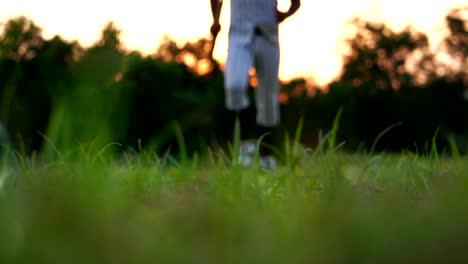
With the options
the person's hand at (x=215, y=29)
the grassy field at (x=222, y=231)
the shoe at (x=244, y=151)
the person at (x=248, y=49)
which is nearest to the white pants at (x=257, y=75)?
the person at (x=248, y=49)

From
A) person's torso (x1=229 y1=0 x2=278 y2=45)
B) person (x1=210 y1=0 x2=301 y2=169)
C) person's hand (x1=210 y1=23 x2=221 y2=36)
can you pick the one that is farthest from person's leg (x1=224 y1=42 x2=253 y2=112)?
person's hand (x1=210 y1=23 x2=221 y2=36)

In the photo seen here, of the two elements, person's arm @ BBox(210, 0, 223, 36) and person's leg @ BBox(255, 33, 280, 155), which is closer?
person's arm @ BBox(210, 0, 223, 36)

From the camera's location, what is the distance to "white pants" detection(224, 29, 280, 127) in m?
5.61

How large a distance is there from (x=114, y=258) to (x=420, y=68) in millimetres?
42930

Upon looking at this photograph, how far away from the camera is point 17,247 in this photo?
75 centimetres

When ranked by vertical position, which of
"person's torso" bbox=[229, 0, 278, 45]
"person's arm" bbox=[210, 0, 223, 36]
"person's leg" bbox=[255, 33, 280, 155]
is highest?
"person's arm" bbox=[210, 0, 223, 36]

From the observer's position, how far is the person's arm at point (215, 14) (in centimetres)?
407

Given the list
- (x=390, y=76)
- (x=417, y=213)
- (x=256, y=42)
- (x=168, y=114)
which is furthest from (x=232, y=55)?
(x=390, y=76)

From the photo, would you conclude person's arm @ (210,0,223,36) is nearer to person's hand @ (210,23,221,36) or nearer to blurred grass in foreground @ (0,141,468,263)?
person's hand @ (210,23,221,36)

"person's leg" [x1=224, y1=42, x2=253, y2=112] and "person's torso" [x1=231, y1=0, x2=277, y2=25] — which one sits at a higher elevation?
"person's torso" [x1=231, y1=0, x2=277, y2=25]

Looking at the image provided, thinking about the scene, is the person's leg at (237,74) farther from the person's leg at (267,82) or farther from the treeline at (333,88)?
the treeline at (333,88)

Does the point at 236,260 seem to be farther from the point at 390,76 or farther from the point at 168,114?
the point at 390,76

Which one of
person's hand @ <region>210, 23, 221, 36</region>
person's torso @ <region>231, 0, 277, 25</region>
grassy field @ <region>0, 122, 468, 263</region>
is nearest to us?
grassy field @ <region>0, 122, 468, 263</region>

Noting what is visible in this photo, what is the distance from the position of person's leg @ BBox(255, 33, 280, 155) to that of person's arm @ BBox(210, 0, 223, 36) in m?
1.42
